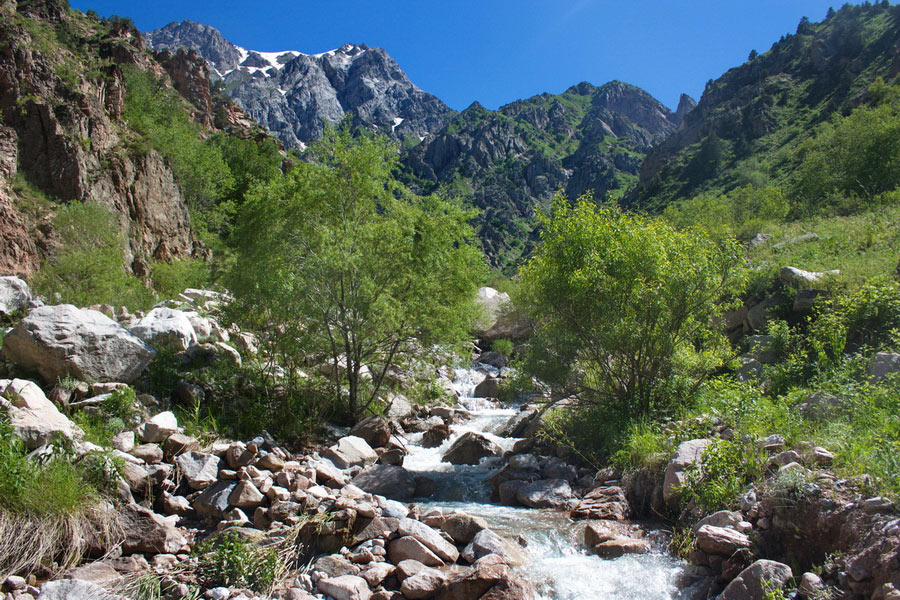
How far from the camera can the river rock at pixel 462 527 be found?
6941 millimetres

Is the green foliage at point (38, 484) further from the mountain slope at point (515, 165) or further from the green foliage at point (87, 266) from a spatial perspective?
the mountain slope at point (515, 165)

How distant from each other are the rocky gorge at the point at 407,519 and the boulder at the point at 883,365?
2500mm

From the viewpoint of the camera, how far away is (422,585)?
556 cm

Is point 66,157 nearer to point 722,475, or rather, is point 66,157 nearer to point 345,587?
point 345,587

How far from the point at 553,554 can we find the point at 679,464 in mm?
2360

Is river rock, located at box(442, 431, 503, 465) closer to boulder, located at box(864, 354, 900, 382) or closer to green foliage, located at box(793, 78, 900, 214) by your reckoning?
boulder, located at box(864, 354, 900, 382)

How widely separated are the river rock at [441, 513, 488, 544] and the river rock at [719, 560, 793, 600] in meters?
3.02

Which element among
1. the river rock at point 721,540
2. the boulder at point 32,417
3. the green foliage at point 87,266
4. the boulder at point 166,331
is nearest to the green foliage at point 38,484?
the boulder at point 32,417

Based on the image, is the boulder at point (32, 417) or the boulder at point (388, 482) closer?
the boulder at point (32, 417)

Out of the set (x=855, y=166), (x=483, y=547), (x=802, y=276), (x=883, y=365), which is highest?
(x=855, y=166)

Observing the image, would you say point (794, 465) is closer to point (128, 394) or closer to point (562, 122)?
point (128, 394)

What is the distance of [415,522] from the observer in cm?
676

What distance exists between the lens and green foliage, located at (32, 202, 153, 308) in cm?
1435

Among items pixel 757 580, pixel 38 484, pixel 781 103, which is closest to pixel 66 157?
pixel 38 484
